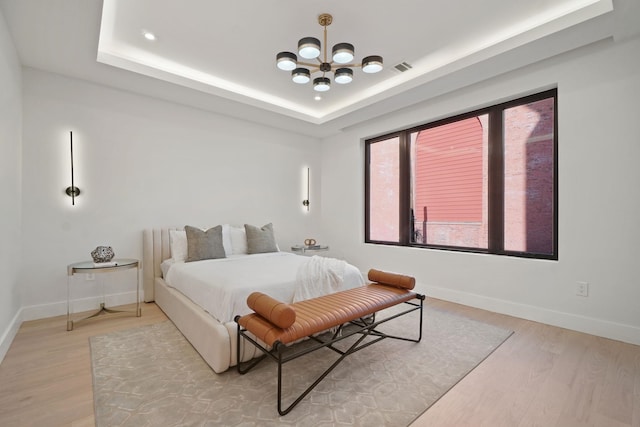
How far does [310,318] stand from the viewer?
1.97 meters

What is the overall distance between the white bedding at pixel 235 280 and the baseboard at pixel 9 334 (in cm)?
126

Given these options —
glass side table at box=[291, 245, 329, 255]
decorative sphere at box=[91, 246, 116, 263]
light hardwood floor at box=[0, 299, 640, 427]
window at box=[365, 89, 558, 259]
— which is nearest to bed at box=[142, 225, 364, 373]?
decorative sphere at box=[91, 246, 116, 263]

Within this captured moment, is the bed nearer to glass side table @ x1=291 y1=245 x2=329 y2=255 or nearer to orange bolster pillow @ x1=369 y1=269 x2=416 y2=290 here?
orange bolster pillow @ x1=369 y1=269 x2=416 y2=290

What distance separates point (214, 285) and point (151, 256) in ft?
6.04

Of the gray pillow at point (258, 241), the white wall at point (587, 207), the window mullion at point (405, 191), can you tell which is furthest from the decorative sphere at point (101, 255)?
the white wall at point (587, 207)

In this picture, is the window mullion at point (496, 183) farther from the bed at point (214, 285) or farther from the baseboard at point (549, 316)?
the bed at point (214, 285)

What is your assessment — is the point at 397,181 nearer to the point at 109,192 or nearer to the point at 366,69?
the point at 366,69

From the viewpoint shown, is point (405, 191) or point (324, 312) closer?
point (324, 312)

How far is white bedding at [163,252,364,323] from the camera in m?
2.25

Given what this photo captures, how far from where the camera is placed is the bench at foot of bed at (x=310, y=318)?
175 cm

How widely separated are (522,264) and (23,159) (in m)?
5.45

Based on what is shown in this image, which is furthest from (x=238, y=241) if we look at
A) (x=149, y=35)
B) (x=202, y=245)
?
(x=149, y=35)

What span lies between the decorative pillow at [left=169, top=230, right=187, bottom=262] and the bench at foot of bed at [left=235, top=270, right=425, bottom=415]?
6.12 ft

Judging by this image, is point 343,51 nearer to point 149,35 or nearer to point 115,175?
point 149,35
